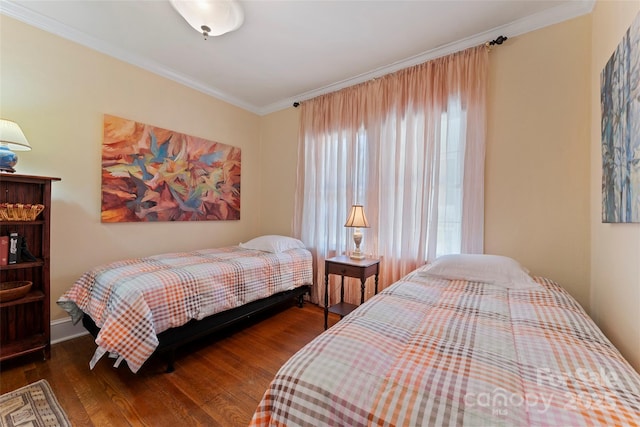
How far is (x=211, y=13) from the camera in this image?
1723 millimetres

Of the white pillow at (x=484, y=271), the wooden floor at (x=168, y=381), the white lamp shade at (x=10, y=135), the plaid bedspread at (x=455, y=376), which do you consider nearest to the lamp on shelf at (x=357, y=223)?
the white pillow at (x=484, y=271)

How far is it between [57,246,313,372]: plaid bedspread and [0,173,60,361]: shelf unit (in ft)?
0.67

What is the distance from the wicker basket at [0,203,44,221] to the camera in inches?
68.8

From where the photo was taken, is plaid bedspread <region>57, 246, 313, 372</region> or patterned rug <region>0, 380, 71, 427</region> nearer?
patterned rug <region>0, 380, 71, 427</region>

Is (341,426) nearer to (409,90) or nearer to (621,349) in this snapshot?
(621,349)

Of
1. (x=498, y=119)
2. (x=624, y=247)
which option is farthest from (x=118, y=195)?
(x=624, y=247)

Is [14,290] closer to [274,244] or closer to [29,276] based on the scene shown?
[29,276]

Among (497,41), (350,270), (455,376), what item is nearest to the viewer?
(455,376)

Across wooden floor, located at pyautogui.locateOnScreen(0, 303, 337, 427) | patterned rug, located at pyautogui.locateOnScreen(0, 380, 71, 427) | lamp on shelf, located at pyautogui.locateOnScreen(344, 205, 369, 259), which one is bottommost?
wooden floor, located at pyautogui.locateOnScreen(0, 303, 337, 427)

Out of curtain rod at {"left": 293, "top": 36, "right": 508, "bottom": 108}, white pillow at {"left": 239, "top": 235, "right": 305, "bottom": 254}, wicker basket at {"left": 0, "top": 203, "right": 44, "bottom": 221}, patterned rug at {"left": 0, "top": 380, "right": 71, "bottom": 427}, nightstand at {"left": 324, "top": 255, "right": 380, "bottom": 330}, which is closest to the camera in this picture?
patterned rug at {"left": 0, "top": 380, "right": 71, "bottom": 427}

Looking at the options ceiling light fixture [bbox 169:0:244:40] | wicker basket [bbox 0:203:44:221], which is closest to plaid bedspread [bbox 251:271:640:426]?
ceiling light fixture [bbox 169:0:244:40]

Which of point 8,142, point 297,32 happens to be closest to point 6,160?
point 8,142

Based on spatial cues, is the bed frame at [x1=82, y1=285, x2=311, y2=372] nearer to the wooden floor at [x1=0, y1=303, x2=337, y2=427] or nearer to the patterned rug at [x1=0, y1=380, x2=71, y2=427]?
the wooden floor at [x1=0, y1=303, x2=337, y2=427]

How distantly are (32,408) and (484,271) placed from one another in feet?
9.56
